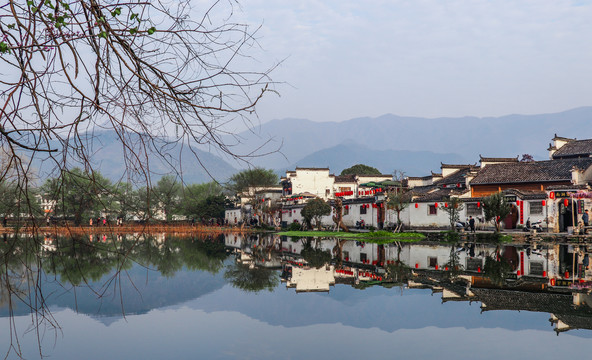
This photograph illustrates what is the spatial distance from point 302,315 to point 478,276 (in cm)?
597

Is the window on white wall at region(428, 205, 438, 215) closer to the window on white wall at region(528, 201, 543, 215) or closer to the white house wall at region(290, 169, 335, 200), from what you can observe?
the window on white wall at region(528, 201, 543, 215)

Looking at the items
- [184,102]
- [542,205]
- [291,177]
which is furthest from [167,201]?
[291,177]

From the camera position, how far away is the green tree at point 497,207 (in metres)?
30.1

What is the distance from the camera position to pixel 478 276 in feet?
43.6

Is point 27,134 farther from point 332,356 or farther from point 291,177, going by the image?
point 291,177

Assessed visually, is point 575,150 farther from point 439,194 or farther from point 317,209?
point 317,209

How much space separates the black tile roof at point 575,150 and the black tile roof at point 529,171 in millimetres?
3915

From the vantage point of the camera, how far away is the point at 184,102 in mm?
2951

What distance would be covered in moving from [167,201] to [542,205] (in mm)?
31623

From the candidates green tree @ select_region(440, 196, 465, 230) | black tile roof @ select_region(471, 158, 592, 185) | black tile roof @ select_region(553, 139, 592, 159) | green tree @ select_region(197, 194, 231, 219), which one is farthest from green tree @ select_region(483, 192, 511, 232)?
green tree @ select_region(197, 194, 231, 219)

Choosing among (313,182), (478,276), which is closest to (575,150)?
(313,182)

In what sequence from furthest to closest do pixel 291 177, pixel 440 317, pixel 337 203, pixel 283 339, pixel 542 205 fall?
pixel 291 177, pixel 337 203, pixel 542 205, pixel 440 317, pixel 283 339

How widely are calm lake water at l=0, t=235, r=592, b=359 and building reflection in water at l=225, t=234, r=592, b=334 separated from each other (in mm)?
49

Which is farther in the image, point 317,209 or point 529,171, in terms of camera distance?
point 317,209
